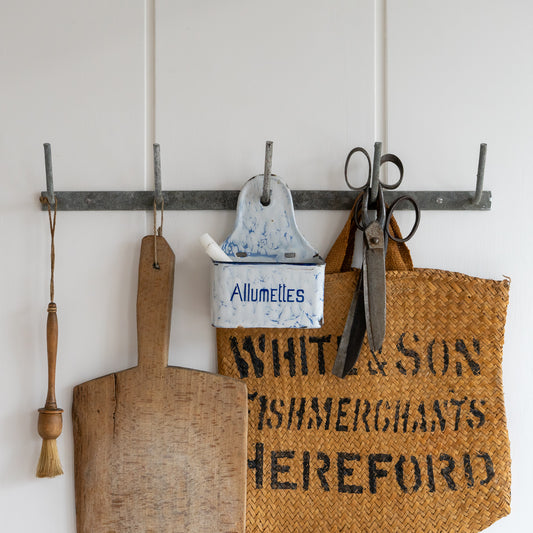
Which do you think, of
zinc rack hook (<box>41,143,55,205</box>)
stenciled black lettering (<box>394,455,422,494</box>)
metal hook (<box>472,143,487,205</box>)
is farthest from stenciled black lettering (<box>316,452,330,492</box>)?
zinc rack hook (<box>41,143,55,205</box>)

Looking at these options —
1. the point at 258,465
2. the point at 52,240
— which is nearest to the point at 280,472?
the point at 258,465

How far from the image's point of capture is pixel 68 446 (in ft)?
2.68

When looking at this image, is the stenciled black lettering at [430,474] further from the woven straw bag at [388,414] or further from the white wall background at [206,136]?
the white wall background at [206,136]

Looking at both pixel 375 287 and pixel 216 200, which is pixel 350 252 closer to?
pixel 375 287

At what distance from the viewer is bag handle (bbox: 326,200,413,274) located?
0.79m

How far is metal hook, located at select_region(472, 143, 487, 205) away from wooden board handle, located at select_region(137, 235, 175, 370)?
1.53 feet

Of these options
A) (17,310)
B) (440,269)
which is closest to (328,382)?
(440,269)

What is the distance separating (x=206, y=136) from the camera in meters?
0.82

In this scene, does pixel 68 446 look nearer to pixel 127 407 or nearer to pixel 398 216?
pixel 127 407

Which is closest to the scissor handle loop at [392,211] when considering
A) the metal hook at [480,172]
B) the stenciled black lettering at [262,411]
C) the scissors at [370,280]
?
the scissors at [370,280]

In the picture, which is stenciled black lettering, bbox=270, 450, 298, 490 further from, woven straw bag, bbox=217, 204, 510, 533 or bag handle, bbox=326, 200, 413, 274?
bag handle, bbox=326, 200, 413, 274

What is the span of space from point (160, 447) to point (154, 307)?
0.21 meters

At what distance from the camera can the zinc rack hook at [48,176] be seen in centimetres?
76

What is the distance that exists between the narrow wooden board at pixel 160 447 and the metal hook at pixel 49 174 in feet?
0.62
